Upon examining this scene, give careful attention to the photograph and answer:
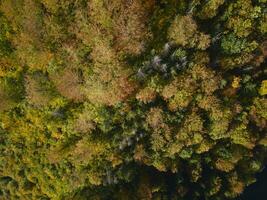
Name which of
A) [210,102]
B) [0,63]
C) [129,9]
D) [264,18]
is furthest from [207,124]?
[0,63]

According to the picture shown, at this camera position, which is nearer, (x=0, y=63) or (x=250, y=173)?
(x=0, y=63)

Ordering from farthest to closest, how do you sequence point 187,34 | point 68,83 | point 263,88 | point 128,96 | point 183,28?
point 263,88
point 128,96
point 68,83
point 187,34
point 183,28

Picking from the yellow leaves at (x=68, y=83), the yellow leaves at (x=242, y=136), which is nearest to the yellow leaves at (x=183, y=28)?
the yellow leaves at (x=68, y=83)

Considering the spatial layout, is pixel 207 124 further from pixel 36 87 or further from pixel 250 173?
pixel 36 87

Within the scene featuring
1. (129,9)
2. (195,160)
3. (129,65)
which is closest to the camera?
(129,9)

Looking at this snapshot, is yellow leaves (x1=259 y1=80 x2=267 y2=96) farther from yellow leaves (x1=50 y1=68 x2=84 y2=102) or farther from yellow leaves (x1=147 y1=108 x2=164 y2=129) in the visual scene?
yellow leaves (x1=50 y1=68 x2=84 y2=102)

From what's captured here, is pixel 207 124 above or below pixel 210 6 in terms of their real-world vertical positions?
below

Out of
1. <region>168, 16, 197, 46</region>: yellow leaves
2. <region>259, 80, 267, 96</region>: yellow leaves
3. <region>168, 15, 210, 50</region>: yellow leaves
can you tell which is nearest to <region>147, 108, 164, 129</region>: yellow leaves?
<region>168, 15, 210, 50</region>: yellow leaves

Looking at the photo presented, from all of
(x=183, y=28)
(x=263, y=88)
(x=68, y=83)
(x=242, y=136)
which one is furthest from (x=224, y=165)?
(x=68, y=83)

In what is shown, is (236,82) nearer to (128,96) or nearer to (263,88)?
(263,88)
